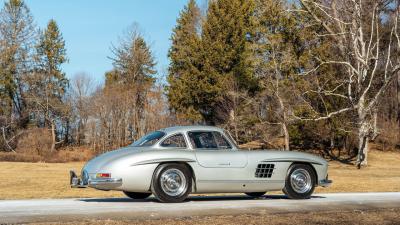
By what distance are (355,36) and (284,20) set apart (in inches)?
457

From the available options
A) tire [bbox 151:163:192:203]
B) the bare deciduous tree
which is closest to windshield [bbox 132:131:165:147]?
tire [bbox 151:163:192:203]

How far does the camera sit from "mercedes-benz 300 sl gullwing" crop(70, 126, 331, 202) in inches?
418

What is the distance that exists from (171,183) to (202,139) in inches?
49.7

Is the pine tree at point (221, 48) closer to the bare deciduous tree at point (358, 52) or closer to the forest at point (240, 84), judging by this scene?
the forest at point (240, 84)

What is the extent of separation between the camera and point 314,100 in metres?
50.2

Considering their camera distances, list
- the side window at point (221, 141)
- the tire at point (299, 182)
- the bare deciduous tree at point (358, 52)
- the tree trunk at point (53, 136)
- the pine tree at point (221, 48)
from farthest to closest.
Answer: the tree trunk at point (53, 136) < the pine tree at point (221, 48) < the bare deciduous tree at point (358, 52) < the tire at point (299, 182) < the side window at point (221, 141)

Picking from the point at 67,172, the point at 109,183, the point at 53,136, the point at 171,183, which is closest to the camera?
the point at 109,183

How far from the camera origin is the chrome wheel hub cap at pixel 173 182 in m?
10.8

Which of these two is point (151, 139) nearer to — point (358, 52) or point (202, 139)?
point (202, 139)

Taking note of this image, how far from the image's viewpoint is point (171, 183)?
10.9m

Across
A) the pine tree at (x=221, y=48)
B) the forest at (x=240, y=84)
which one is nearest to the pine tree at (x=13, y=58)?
the forest at (x=240, y=84)

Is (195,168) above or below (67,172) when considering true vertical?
below

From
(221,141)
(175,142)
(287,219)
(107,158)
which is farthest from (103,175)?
(287,219)

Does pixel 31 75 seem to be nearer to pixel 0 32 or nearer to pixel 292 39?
pixel 0 32
